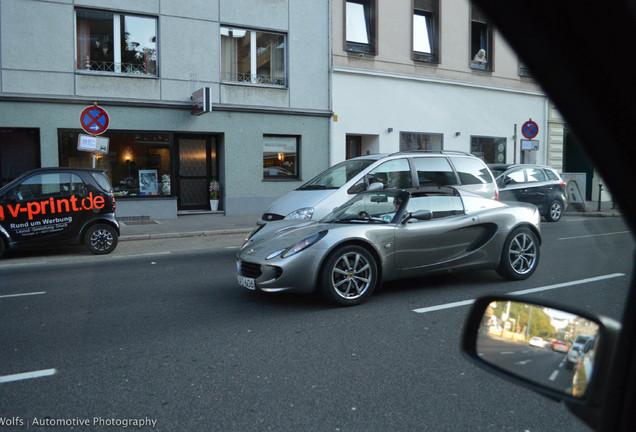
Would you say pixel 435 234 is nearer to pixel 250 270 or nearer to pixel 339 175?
pixel 250 270

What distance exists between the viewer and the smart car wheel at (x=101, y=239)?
11.4m

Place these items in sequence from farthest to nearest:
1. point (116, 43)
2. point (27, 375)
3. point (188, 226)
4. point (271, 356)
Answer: point (116, 43)
point (188, 226)
point (271, 356)
point (27, 375)

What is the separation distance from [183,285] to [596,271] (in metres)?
6.72

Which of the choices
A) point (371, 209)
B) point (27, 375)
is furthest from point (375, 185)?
point (27, 375)

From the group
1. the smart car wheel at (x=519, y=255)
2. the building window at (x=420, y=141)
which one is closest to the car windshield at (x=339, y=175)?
the smart car wheel at (x=519, y=255)

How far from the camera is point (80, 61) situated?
54.3 feet

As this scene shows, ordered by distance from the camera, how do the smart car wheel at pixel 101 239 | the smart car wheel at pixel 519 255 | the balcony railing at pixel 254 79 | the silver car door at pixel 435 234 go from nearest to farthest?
1. the silver car door at pixel 435 234
2. the smart car wheel at pixel 519 255
3. the smart car wheel at pixel 101 239
4. the balcony railing at pixel 254 79

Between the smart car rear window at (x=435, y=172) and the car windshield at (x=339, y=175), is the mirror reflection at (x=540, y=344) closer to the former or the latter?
the car windshield at (x=339, y=175)

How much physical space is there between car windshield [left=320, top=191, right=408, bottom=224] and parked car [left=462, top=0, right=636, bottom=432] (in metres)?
5.69

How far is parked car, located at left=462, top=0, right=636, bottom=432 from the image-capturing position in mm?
930

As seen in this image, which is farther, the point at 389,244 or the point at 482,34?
the point at 389,244

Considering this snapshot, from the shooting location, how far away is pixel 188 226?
15.8 metres

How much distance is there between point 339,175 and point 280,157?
960cm

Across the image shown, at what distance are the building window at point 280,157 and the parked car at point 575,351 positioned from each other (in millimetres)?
18443
